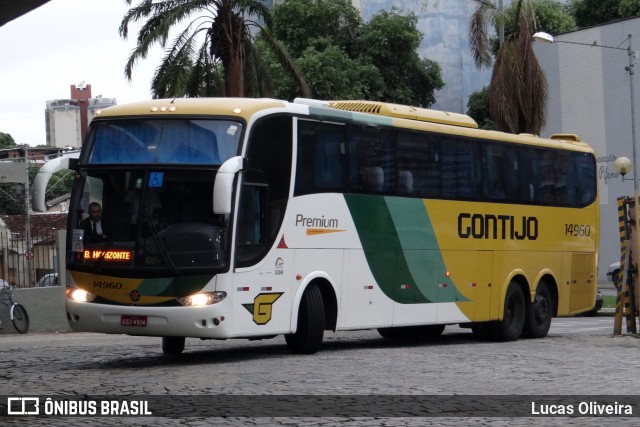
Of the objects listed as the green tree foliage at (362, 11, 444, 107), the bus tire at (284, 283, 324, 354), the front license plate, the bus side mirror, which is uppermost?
the green tree foliage at (362, 11, 444, 107)

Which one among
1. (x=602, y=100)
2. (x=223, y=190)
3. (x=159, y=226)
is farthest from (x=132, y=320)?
(x=602, y=100)

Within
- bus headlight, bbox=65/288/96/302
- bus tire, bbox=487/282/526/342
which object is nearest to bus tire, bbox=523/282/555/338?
bus tire, bbox=487/282/526/342

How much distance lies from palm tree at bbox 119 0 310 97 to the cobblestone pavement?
15742mm

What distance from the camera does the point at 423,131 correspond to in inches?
784

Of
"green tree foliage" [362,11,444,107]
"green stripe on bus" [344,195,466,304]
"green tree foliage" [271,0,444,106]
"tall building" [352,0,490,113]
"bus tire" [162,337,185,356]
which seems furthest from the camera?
"tall building" [352,0,490,113]

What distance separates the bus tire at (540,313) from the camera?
22792 mm

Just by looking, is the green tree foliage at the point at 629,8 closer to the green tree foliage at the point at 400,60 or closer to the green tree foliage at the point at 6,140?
the green tree foliage at the point at 400,60

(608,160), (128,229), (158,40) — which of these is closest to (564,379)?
(128,229)

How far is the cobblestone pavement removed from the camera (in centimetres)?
1018

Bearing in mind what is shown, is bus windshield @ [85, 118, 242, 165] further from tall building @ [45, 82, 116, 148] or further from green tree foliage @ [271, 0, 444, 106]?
tall building @ [45, 82, 116, 148]

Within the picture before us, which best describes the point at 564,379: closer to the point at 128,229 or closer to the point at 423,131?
the point at 128,229

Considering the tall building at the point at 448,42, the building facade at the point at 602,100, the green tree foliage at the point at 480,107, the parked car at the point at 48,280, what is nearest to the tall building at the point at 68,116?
the tall building at the point at 448,42

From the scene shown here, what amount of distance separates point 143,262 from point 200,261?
0.70 metres

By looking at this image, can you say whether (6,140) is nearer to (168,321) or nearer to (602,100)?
(602,100)
